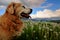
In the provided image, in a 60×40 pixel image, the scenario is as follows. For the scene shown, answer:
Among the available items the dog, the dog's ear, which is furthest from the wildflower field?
the dog's ear

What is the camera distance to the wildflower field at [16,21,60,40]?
2145 millimetres

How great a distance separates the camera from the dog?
209 centimetres

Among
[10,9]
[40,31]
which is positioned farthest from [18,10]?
[40,31]

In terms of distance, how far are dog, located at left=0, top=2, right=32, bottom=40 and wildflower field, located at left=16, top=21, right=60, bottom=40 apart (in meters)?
0.11

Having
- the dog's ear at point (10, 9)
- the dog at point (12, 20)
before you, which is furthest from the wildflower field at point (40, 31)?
the dog's ear at point (10, 9)

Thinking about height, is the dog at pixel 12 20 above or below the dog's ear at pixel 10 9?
below

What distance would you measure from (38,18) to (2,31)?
0.56 metres

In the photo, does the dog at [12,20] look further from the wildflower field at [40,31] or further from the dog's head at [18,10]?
the wildflower field at [40,31]

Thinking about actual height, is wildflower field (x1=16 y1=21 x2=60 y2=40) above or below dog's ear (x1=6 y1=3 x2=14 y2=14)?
below

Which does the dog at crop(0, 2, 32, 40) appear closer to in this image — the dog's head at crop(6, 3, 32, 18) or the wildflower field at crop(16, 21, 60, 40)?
the dog's head at crop(6, 3, 32, 18)

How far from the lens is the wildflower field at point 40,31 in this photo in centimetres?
214

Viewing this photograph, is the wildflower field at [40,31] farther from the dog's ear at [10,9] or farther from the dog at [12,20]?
the dog's ear at [10,9]

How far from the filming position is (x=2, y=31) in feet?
6.88

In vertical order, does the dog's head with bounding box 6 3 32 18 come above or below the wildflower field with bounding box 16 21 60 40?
above
